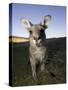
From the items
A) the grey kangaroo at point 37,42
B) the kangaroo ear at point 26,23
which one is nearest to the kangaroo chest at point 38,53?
the grey kangaroo at point 37,42

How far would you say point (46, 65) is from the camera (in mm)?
1835

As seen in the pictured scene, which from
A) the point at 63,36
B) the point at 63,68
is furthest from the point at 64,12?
the point at 63,68

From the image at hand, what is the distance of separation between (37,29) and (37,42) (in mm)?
94

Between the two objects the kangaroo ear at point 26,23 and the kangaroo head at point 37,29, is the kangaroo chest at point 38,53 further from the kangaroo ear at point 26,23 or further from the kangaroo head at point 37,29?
the kangaroo ear at point 26,23

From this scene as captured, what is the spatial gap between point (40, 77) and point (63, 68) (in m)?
0.20

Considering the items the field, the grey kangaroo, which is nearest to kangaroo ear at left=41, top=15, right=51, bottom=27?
the grey kangaroo

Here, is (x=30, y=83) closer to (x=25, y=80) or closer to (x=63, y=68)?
(x=25, y=80)

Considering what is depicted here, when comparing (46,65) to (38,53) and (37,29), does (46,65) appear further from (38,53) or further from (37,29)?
(37,29)

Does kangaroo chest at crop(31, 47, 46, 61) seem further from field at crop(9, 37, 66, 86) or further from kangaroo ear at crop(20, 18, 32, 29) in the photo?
kangaroo ear at crop(20, 18, 32, 29)

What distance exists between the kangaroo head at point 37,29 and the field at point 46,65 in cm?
6

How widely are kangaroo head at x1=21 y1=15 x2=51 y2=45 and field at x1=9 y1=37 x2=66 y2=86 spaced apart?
0.19 ft

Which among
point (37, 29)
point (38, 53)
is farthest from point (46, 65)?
point (37, 29)

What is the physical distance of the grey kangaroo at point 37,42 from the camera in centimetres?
180

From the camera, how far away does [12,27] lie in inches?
69.0
